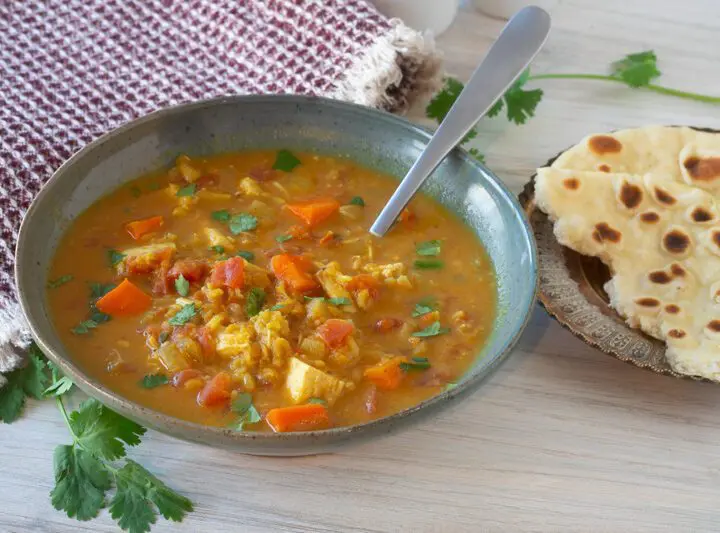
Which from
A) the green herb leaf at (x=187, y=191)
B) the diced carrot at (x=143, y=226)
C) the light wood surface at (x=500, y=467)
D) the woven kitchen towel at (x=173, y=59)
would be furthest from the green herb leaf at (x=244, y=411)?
the woven kitchen towel at (x=173, y=59)

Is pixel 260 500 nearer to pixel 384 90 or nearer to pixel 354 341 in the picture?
pixel 354 341

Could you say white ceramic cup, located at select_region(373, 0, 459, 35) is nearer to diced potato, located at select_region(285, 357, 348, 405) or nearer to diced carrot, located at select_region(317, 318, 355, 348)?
diced carrot, located at select_region(317, 318, 355, 348)

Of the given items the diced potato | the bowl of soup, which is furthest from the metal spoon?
the diced potato

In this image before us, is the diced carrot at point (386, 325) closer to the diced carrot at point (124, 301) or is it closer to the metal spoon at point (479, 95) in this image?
the metal spoon at point (479, 95)

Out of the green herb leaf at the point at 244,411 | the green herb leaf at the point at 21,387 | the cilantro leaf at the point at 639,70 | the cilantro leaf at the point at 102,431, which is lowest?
the green herb leaf at the point at 21,387

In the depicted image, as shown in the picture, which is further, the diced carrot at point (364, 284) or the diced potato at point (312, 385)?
the diced carrot at point (364, 284)
